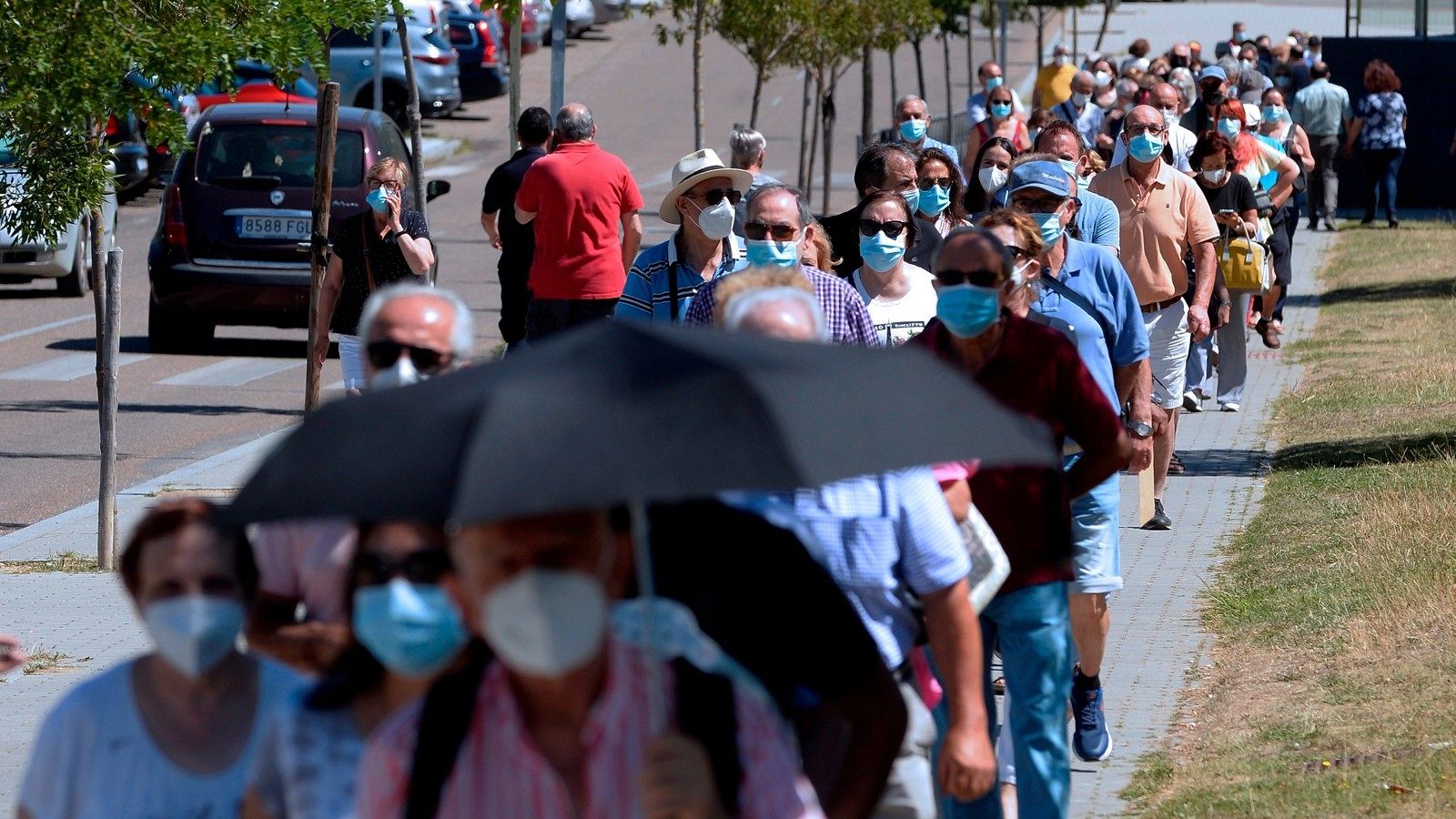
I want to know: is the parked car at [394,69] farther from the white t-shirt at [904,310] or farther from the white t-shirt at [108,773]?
the white t-shirt at [108,773]

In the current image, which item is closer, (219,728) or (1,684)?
(219,728)

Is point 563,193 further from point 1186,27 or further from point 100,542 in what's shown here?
point 1186,27

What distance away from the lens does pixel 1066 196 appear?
7.64 meters

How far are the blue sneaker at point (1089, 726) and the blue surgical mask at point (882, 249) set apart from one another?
60.1 inches

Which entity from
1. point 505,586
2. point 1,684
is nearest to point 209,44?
point 1,684

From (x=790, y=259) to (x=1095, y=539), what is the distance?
4.19ft

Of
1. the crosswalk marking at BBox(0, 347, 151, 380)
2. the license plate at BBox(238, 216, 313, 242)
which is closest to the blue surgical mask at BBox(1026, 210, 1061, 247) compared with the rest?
the license plate at BBox(238, 216, 313, 242)

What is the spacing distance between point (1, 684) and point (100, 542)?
2.01 metres

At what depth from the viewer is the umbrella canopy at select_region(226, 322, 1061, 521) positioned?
2.74 metres

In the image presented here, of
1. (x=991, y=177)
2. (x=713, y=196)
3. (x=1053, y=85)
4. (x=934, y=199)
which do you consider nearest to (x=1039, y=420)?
(x=713, y=196)

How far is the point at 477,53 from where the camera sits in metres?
39.2

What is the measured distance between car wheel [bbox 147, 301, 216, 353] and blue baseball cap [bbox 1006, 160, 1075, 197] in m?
10.3

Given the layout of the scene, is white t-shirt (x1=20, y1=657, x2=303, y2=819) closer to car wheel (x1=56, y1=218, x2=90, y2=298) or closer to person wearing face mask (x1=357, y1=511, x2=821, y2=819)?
person wearing face mask (x1=357, y1=511, x2=821, y2=819)

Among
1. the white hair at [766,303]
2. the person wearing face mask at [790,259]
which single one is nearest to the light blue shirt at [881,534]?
the white hair at [766,303]
